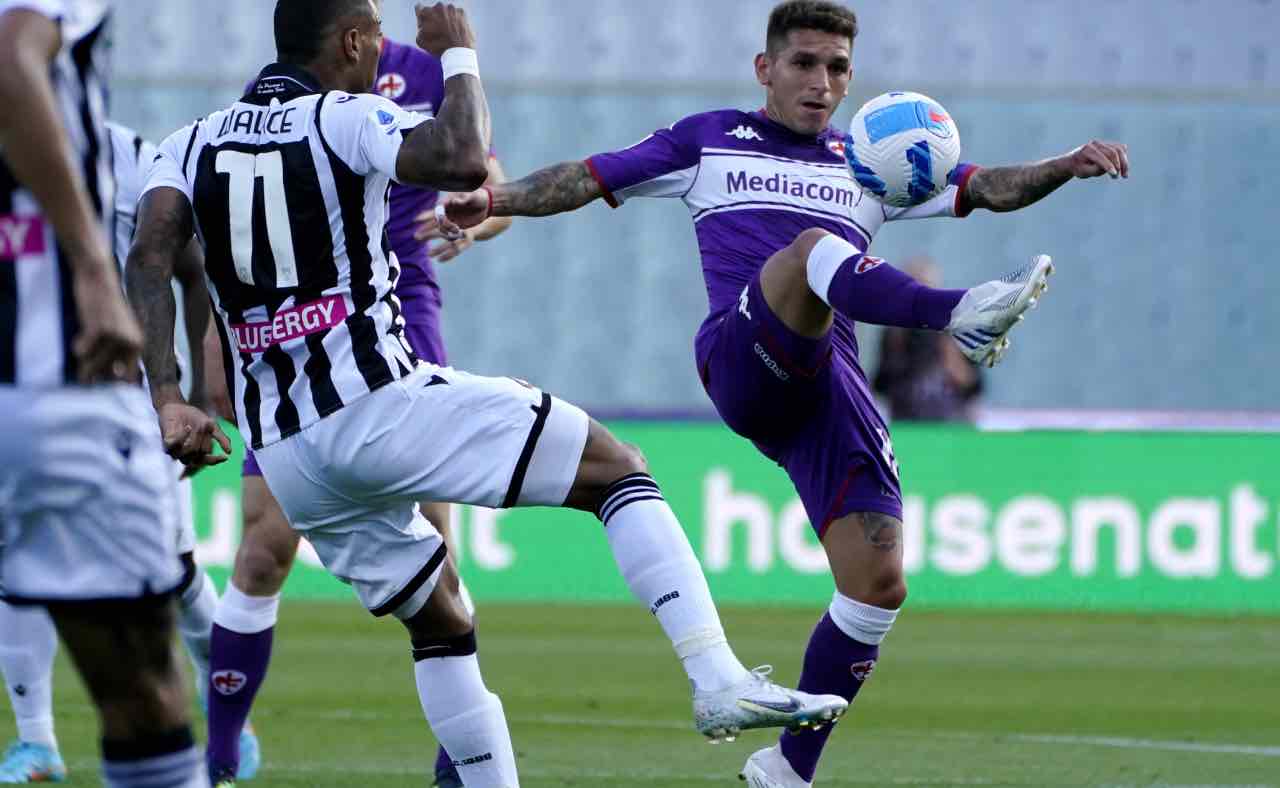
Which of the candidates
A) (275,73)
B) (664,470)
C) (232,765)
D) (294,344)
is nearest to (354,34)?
(275,73)

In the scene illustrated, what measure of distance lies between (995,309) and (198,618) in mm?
3025

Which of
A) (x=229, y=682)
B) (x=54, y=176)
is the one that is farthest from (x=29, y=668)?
(x=54, y=176)

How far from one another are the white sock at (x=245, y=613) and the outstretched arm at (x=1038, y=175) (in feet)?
8.05

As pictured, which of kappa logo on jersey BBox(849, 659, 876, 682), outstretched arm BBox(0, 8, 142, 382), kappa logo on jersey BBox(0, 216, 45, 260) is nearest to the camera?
Answer: outstretched arm BBox(0, 8, 142, 382)

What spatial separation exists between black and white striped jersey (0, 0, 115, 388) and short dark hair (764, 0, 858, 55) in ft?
10.6

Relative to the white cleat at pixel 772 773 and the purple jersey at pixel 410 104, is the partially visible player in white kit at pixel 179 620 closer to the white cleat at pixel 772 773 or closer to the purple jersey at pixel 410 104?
the purple jersey at pixel 410 104

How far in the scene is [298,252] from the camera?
16.1 feet

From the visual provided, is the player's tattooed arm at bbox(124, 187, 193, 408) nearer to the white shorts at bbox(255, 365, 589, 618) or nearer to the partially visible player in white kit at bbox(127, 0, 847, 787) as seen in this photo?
the partially visible player in white kit at bbox(127, 0, 847, 787)

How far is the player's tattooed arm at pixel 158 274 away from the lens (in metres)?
5.01

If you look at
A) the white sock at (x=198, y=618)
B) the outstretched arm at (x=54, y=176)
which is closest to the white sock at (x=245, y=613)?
the white sock at (x=198, y=618)

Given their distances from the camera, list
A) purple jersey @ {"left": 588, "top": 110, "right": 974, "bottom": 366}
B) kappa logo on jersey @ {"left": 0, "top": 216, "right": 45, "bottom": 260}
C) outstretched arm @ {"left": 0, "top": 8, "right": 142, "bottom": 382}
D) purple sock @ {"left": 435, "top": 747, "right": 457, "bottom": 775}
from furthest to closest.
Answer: purple jersey @ {"left": 588, "top": 110, "right": 974, "bottom": 366}
purple sock @ {"left": 435, "top": 747, "right": 457, "bottom": 775}
kappa logo on jersey @ {"left": 0, "top": 216, "right": 45, "bottom": 260}
outstretched arm @ {"left": 0, "top": 8, "right": 142, "bottom": 382}

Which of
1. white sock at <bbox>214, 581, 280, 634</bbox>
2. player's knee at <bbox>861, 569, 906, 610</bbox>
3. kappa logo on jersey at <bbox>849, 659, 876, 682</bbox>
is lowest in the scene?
white sock at <bbox>214, 581, 280, 634</bbox>

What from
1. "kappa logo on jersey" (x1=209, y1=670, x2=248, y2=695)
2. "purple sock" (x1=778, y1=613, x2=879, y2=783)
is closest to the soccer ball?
"purple sock" (x1=778, y1=613, x2=879, y2=783)

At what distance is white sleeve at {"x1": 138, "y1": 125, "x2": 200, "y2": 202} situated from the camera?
504 centimetres
